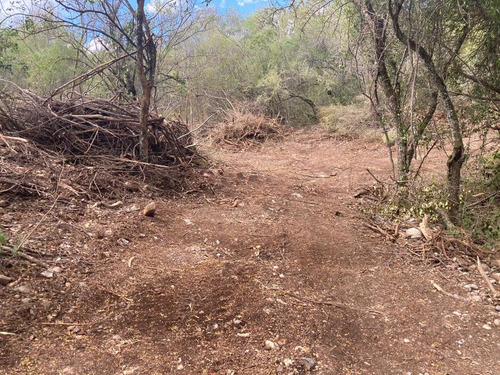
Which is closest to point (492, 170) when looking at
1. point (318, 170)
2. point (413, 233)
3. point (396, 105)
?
point (396, 105)

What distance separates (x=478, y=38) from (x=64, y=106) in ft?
16.9

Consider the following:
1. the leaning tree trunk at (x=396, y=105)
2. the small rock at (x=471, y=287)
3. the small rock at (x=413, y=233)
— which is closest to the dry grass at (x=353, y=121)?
the leaning tree trunk at (x=396, y=105)

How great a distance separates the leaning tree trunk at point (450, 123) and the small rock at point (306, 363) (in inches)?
118

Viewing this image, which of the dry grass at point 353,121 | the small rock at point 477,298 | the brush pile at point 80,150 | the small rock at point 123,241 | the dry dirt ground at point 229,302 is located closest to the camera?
the dry dirt ground at point 229,302

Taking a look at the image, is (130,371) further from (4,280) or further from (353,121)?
(353,121)

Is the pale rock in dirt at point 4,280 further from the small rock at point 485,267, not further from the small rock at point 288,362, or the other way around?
the small rock at point 485,267

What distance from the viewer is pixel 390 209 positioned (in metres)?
4.47

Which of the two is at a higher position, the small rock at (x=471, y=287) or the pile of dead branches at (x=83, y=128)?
the pile of dead branches at (x=83, y=128)

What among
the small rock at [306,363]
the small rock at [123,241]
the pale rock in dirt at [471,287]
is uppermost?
the small rock at [123,241]

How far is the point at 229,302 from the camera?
7.80 feet

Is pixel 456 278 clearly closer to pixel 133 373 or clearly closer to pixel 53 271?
pixel 133 373

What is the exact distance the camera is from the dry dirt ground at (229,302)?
6.21ft

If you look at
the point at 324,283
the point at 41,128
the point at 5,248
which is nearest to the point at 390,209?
the point at 324,283

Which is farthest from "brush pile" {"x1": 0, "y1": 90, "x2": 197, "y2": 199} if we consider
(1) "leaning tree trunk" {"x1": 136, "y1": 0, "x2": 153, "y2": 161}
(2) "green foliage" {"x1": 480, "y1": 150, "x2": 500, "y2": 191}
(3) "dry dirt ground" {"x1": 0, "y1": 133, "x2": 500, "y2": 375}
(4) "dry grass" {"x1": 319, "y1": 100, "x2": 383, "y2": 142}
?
(4) "dry grass" {"x1": 319, "y1": 100, "x2": 383, "y2": 142}
